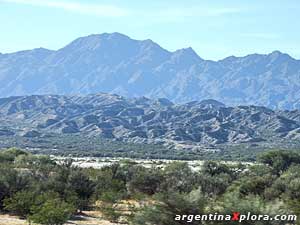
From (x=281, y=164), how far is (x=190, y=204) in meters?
70.1

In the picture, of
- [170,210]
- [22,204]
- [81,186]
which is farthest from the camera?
[81,186]

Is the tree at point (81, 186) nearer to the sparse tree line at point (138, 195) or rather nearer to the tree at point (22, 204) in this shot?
the sparse tree line at point (138, 195)

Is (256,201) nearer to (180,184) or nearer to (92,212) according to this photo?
(92,212)

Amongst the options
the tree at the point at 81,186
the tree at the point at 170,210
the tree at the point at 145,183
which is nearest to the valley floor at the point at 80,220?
the tree at the point at 81,186

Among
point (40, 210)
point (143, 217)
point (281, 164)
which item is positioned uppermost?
point (143, 217)

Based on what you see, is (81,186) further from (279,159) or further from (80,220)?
(279,159)

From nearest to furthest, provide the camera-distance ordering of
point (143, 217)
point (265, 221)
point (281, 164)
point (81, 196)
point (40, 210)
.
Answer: point (265, 221) < point (143, 217) < point (40, 210) < point (81, 196) < point (281, 164)

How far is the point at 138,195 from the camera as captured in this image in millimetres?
52438

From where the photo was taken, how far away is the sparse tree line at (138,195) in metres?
25.4

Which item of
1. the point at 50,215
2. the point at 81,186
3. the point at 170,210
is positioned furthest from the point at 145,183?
the point at 170,210

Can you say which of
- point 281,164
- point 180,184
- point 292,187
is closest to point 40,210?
point 180,184

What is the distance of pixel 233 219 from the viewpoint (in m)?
24.0

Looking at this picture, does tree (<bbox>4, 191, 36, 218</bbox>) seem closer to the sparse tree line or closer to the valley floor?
the sparse tree line

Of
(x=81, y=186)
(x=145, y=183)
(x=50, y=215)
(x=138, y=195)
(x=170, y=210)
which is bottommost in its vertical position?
(x=145, y=183)
